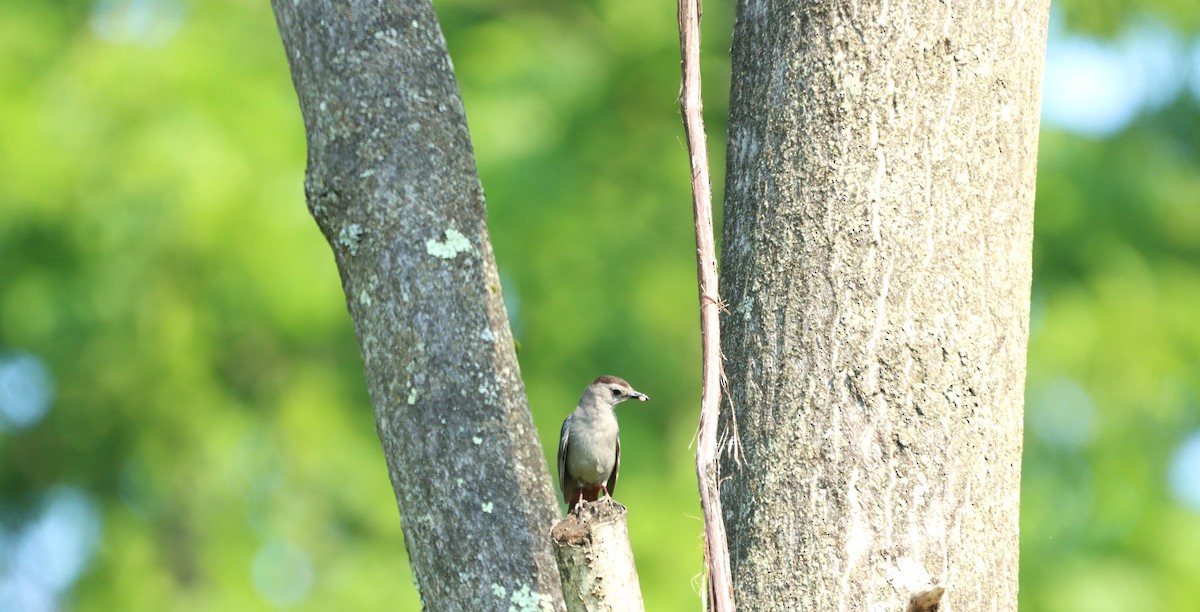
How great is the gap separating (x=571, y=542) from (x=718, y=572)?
333 millimetres

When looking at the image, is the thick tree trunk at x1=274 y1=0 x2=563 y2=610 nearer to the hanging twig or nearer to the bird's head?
the hanging twig

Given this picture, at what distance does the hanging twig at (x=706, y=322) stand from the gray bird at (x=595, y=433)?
3048 millimetres

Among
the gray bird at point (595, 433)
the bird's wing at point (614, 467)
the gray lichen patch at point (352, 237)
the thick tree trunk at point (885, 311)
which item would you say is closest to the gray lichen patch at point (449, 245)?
the gray lichen patch at point (352, 237)

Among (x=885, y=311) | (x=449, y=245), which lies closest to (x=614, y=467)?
(x=449, y=245)

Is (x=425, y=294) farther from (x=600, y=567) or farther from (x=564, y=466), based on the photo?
(x=564, y=466)

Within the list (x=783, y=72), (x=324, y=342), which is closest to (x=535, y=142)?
(x=324, y=342)

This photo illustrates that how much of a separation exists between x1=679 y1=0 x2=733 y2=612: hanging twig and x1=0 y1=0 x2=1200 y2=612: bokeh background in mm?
5208

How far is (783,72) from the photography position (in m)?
2.76

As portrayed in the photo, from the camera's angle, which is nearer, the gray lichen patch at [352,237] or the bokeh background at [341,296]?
the gray lichen patch at [352,237]

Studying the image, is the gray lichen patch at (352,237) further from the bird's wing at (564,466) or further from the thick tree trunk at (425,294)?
the bird's wing at (564,466)

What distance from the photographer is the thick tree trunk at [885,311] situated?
8.20 feet

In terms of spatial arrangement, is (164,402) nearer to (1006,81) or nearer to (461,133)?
(461,133)

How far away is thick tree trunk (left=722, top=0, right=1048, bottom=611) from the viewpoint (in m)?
2.50

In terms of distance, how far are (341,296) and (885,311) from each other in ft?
19.8
